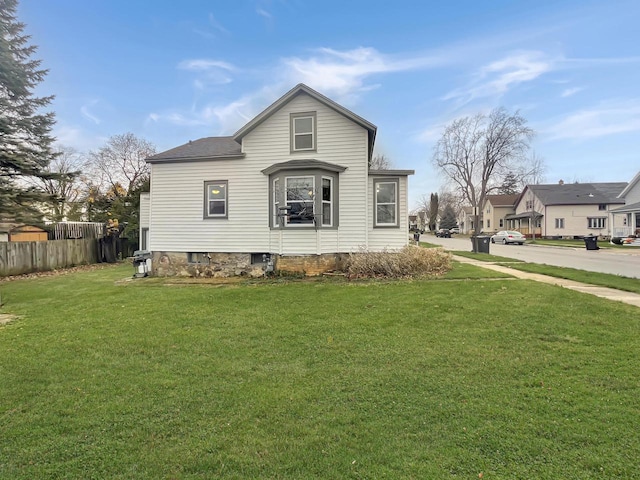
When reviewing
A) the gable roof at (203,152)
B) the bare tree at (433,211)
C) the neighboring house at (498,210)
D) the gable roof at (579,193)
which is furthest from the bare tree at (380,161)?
the bare tree at (433,211)

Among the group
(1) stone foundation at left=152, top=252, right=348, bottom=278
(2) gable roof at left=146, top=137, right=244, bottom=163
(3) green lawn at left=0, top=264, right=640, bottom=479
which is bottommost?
(3) green lawn at left=0, top=264, right=640, bottom=479

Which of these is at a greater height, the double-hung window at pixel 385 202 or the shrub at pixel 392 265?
the double-hung window at pixel 385 202

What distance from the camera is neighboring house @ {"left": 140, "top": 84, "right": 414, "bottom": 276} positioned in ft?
40.2

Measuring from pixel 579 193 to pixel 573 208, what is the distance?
11.9ft

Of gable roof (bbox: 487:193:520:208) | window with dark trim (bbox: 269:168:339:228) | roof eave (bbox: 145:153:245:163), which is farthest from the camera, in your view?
gable roof (bbox: 487:193:520:208)

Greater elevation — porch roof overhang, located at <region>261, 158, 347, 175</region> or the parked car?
porch roof overhang, located at <region>261, 158, 347, 175</region>

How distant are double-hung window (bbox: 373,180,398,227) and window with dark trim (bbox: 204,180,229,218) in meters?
5.74

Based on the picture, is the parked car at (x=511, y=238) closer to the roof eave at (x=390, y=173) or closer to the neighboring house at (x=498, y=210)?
the roof eave at (x=390, y=173)

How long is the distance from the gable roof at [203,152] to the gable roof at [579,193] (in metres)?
46.5

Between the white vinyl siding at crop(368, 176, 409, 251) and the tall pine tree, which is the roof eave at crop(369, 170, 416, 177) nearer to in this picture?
the white vinyl siding at crop(368, 176, 409, 251)

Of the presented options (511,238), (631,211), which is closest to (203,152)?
(511,238)

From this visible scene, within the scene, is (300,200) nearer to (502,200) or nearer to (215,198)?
(215,198)

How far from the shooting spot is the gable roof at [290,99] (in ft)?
40.2

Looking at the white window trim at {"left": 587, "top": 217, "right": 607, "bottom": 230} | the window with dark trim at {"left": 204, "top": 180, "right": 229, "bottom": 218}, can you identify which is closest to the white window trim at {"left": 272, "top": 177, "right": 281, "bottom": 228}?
the window with dark trim at {"left": 204, "top": 180, "right": 229, "bottom": 218}
